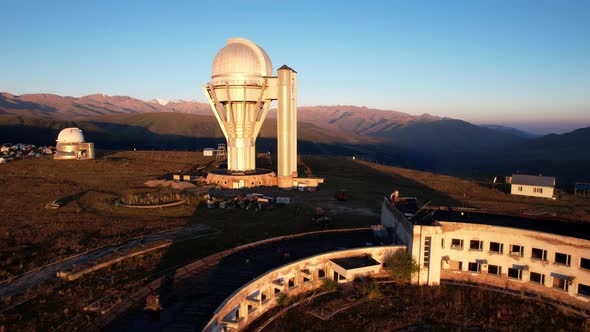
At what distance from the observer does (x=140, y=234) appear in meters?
35.1

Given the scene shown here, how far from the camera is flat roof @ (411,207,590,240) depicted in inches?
1139

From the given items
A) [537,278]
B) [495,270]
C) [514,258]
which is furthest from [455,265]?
[537,278]

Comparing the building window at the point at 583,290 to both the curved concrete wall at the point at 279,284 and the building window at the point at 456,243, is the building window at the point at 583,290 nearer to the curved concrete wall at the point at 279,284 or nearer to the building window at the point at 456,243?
the building window at the point at 456,243

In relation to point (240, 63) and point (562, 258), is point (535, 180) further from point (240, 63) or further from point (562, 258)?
point (240, 63)

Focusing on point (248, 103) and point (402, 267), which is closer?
point (402, 267)

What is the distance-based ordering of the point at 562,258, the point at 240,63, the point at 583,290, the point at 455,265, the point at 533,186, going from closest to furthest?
the point at 583,290 < the point at 562,258 < the point at 455,265 < the point at 240,63 < the point at 533,186

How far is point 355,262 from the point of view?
28266 mm

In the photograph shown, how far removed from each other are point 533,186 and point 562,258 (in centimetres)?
3801

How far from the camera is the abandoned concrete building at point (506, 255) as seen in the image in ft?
81.0

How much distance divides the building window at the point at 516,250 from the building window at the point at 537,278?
1.51 m

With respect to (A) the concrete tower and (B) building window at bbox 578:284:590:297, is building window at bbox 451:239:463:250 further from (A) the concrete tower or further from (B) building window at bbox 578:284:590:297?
(A) the concrete tower

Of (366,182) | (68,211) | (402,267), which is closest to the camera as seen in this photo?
(402,267)

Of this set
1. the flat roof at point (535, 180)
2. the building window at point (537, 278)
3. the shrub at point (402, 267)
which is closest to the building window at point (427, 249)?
the shrub at point (402, 267)

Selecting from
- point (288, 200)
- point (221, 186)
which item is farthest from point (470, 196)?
point (221, 186)
